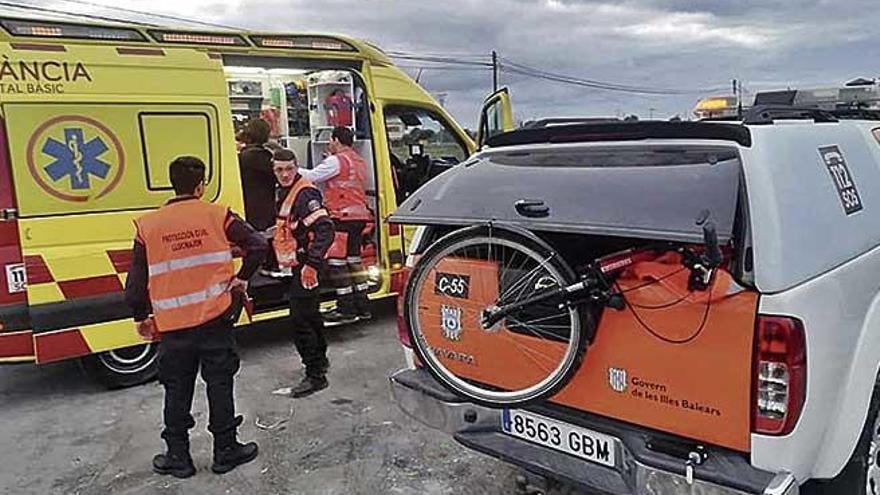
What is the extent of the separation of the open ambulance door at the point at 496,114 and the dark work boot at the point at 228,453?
339 cm

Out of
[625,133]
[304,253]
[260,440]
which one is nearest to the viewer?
[625,133]

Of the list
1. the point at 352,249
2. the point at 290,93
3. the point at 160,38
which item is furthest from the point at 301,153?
the point at 160,38

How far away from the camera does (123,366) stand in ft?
17.0

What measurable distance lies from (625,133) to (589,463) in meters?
1.23

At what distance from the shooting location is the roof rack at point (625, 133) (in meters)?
2.55

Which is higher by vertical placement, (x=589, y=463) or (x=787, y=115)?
(x=787, y=115)

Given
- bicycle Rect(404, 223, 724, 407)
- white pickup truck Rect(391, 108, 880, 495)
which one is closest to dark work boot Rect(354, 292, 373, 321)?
white pickup truck Rect(391, 108, 880, 495)

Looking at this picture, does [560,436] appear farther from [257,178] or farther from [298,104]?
[298,104]

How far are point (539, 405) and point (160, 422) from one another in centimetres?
274

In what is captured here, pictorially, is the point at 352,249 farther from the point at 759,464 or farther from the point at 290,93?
the point at 759,464

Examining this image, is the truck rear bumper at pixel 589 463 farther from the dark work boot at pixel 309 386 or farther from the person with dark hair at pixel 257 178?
the person with dark hair at pixel 257 178

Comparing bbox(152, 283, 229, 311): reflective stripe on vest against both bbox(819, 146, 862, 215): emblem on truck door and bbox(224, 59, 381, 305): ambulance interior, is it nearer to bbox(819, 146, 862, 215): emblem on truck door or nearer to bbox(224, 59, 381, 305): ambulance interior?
bbox(819, 146, 862, 215): emblem on truck door

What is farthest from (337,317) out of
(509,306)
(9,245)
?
(509,306)

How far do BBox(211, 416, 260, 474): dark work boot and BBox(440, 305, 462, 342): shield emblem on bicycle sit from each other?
158 cm
